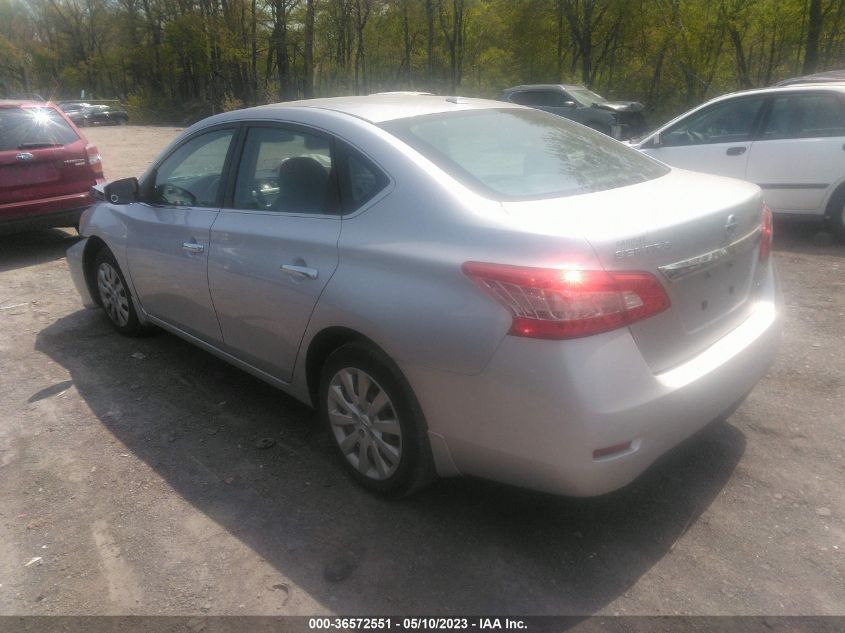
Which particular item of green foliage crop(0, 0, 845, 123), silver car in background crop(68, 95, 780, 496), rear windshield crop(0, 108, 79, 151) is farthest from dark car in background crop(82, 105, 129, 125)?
silver car in background crop(68, 95, 780, 496)

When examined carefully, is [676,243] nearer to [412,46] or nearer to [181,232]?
[181,232]

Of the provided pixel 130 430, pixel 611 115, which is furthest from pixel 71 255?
pixel 611 115

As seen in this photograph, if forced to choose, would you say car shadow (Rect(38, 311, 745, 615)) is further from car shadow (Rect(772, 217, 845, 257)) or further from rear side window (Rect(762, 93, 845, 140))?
rear side window (Rect(762, 93, 845, 140))

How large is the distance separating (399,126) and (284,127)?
0.72 meters

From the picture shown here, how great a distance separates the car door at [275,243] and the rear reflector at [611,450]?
1.31 m

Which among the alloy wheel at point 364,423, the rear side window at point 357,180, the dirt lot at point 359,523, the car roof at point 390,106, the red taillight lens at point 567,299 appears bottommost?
the dirt lot at point 359,523

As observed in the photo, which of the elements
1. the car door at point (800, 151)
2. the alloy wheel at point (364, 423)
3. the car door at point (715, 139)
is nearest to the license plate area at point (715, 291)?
the alloy wheel at point (364, 423)

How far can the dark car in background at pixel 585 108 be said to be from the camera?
52.2 ft

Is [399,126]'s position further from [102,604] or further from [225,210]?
[102,604]

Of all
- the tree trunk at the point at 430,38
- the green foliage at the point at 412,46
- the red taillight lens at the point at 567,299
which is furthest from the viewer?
the tree trunk at the point at 430,38

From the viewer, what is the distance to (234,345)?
372 cm

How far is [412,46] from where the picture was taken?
124 ft

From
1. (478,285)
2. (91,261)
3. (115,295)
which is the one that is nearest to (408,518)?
(478,285)

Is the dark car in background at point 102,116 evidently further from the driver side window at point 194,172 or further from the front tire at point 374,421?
the front tire at point 374,421
